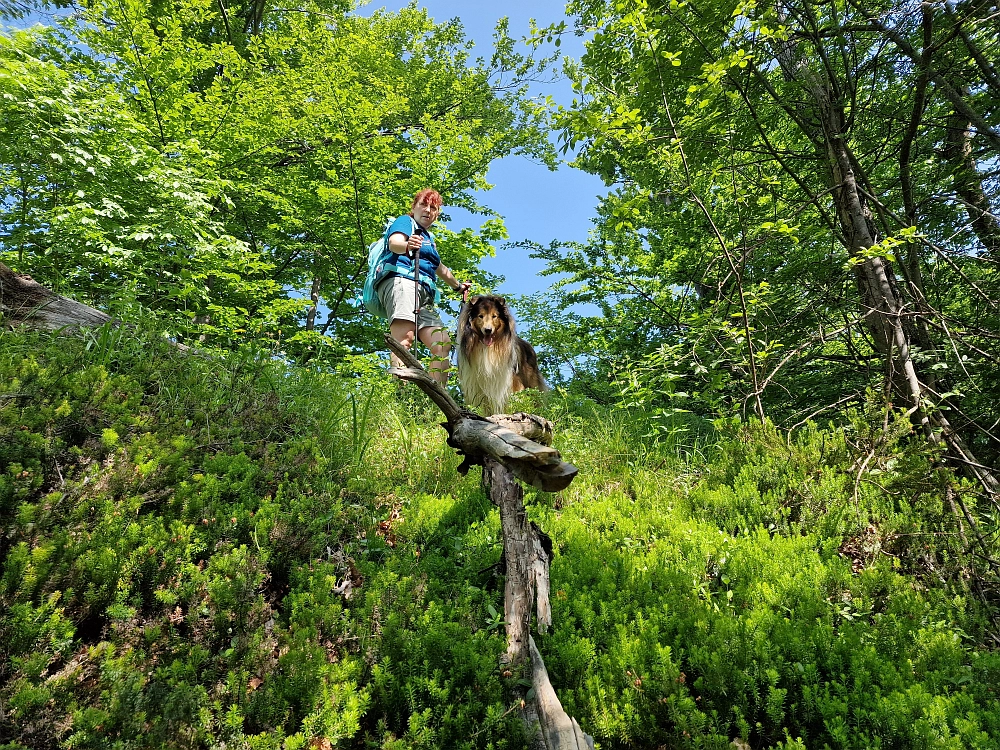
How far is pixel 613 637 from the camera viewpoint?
8.12 feet

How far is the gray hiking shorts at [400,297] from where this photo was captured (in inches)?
209

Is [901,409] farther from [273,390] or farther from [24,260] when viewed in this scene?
[24,260]

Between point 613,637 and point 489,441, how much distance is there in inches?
46.7

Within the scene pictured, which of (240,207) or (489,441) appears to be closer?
(489,441)

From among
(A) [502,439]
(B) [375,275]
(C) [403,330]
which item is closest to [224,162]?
(B) [375,275]

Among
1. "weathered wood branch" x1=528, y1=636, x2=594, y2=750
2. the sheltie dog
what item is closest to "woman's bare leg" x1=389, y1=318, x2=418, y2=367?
the sheltie dog

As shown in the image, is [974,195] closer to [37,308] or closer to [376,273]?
[376,273]

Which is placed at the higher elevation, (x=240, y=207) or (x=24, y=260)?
(x=240, y=207)

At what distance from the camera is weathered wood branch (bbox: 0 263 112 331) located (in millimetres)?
3949

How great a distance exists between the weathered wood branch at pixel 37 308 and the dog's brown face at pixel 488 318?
3462 millimetres

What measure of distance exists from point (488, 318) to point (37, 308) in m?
4.07

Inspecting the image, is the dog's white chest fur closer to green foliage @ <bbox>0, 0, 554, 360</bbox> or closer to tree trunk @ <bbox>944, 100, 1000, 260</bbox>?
green foliage @ <bbox>0, 0, 554, 360</bbox>

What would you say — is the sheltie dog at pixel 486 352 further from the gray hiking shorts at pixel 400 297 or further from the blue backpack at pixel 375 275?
the blue backpack at pixel 375 275

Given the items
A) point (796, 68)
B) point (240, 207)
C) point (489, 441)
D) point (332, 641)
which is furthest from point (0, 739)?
point (240, 207)
